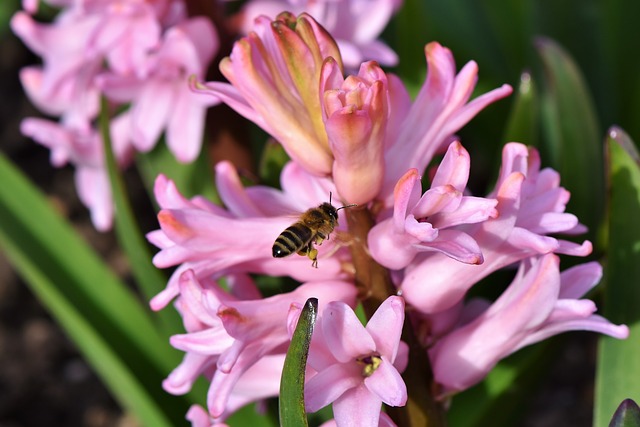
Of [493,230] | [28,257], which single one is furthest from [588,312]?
[28,257]

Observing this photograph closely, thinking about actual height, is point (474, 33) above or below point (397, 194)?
below

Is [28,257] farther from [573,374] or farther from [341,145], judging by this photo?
[573,374]

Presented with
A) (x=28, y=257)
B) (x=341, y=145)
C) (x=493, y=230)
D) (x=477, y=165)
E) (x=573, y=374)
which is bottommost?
(x=573, y=374)

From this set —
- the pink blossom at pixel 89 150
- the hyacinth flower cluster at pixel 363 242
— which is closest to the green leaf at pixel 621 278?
the hyacinth flower cluster at pixel 363 242

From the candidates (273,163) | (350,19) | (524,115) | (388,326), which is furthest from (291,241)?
(350,19)

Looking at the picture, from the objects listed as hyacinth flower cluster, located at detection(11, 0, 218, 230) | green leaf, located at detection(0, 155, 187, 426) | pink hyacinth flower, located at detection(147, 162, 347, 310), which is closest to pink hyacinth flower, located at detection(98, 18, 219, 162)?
hyacinth flower cluster, located at detection(11, 0, 218, 230)

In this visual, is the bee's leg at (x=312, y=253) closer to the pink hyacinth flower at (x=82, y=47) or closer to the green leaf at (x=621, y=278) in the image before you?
the green leaf at (x=621, y=278)

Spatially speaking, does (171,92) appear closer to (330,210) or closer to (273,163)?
(273,163)
